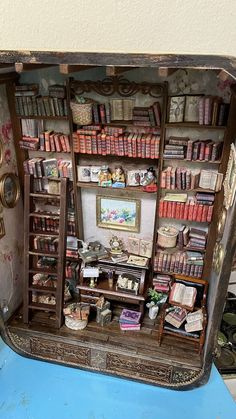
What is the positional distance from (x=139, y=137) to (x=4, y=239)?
1538 mm

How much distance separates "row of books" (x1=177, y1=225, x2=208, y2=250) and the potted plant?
0.56 meters

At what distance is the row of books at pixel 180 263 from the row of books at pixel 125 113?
1.23m

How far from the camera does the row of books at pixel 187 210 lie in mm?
2951

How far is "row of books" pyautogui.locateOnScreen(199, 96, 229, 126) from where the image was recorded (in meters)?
2.58

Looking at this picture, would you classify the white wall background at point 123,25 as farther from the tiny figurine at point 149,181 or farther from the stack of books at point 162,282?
the stack of books at point 162,282

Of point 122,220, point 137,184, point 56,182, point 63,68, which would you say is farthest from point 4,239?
point 63,68

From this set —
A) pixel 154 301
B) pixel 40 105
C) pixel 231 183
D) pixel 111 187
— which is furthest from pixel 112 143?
pixel 154 301

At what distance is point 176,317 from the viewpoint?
2.98 meters

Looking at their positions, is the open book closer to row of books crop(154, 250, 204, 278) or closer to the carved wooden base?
row of books crop(154, 250, 204, 278)

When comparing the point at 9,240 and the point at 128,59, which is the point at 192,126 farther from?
the point at 9,240

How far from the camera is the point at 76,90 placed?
2.86 m

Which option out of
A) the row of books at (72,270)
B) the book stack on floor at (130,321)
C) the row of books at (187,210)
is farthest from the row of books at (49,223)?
the book stack on floor at (130,321)

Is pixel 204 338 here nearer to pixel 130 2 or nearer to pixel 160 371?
pixel 160 371

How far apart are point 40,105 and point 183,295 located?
2090mm
